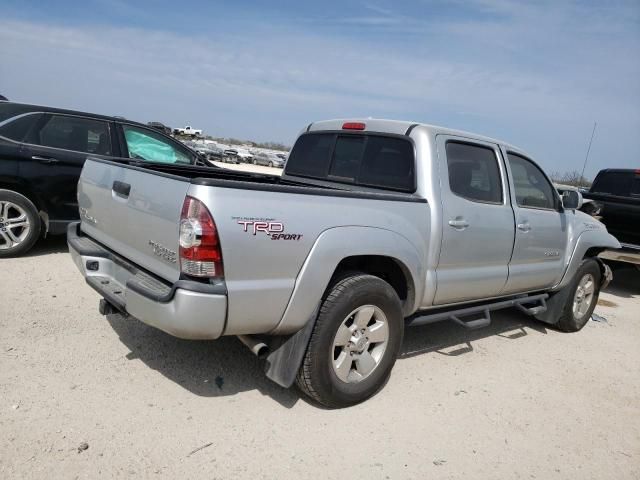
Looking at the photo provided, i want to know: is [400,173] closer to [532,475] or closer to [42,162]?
[532,475]

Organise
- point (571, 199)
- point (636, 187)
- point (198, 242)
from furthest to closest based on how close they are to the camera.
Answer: point (636, 187) < point (571, 199) < point (198, 242)

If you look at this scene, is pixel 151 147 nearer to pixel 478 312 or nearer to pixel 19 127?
→ pixel 19 127

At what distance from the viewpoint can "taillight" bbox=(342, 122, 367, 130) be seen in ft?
13.9

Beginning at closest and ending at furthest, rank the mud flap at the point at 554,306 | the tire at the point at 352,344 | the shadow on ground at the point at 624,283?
the tire at the point at 352,344
the mud flap at the point at 554,306
the shadow on ground at the point at 624,283

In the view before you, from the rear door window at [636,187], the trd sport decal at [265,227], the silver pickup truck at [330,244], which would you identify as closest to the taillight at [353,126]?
the silver pickup truck at [330,244]

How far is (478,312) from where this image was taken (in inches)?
179

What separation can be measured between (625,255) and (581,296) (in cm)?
220

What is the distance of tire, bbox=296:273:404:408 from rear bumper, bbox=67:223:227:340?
69cm

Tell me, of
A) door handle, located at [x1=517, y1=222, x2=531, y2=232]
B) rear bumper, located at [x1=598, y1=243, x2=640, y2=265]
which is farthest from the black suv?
rear bumper, located at [x1=598, y1=243, x2=640, y2=265]

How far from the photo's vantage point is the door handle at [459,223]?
12.3 feet

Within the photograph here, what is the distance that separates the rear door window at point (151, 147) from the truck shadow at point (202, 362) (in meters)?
3.00

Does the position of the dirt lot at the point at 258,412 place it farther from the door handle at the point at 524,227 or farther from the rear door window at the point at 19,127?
the rear door window at the point at 19,127

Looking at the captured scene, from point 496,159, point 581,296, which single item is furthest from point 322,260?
point 581,296

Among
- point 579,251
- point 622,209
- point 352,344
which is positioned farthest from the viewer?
point 622,209
